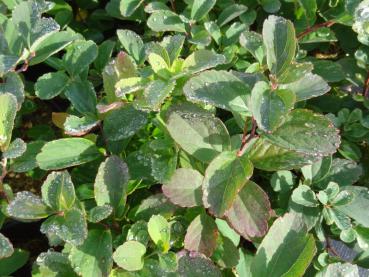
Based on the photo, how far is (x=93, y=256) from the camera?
3.07ft

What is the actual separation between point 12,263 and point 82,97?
1.29ft

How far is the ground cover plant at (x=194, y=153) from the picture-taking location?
34.3 inches

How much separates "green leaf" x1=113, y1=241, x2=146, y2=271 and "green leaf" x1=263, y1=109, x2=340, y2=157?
30 cm

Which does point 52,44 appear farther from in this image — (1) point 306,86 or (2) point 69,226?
(1) point 306,86

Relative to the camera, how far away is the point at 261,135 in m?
0.87

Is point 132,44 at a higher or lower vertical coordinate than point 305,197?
higher

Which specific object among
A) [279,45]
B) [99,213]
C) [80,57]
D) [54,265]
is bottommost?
[54,265]

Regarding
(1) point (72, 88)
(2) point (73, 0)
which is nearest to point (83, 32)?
(2) point (73, 0)

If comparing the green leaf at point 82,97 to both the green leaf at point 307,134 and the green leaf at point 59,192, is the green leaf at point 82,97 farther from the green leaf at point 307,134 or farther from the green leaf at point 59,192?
the green leaf at point 307,134

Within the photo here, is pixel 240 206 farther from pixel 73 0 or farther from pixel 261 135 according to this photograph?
pixel 73 0

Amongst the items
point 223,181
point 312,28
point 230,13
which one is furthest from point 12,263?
point 312,28

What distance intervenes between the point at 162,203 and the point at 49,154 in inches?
9.7

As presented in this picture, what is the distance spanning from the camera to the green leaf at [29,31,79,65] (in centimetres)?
113

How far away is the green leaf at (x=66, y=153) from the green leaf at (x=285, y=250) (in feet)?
1.30
